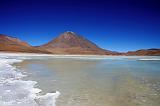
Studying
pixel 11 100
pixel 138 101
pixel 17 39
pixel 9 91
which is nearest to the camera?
pixel 11 100

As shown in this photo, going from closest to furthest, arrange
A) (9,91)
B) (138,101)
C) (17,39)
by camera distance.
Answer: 1. (138,101)
2. (9,91)
3. (17,39)

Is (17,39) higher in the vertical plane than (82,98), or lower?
higher

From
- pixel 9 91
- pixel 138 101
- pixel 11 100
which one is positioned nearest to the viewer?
pixel 11 100

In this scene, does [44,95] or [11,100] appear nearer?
[11,100]

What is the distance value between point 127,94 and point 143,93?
1.97 ft

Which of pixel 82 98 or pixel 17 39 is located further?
pixel 17 39

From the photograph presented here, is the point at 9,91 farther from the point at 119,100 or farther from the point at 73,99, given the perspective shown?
the point at 119,100

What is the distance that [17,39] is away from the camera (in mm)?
141625

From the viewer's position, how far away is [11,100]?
5965 mm

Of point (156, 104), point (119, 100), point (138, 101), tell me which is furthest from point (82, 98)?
point (156, 104)

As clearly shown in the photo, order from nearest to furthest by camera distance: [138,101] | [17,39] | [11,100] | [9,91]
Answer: [11,100] < [138,101] < [9,91] < [17,39]

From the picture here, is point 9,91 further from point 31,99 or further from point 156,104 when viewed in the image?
point 156,104

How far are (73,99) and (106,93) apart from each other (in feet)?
4.91

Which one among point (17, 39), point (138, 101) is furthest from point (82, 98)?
point (17, 39)
